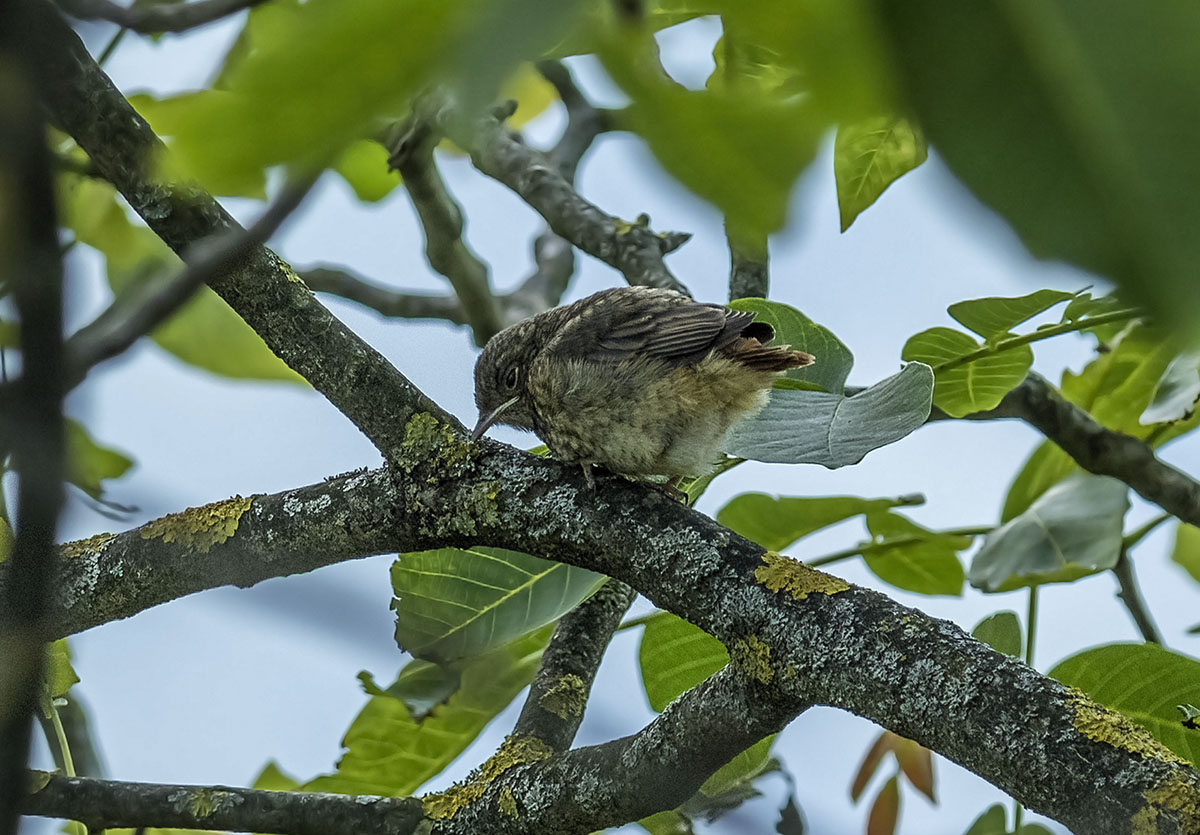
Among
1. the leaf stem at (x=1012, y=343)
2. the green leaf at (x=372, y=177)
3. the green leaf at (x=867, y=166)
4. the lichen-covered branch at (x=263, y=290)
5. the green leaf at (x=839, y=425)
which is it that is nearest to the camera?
the green leaf at (x=867, y=166)

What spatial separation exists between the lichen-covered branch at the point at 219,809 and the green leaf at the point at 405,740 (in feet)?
1.56

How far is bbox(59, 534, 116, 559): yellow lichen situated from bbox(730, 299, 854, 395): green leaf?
1074mm

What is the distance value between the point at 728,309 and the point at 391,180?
85 cm

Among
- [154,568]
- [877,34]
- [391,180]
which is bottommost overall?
[877,34]

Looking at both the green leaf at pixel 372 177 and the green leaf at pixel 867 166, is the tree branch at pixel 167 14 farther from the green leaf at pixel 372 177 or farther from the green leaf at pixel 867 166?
the green leaf at pixel 372 177

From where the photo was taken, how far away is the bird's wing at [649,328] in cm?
206

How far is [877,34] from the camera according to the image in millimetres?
271

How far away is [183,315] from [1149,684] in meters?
1.59

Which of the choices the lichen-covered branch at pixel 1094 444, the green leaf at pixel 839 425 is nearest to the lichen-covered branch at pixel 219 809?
the green leaf at pixel 839 425

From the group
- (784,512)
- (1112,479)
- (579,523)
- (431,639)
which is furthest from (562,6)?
(1112,479)

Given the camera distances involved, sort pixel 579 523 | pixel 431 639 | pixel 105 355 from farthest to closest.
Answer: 1. pixel 431 639
2. pixel 579 523
3. pixel 105 355

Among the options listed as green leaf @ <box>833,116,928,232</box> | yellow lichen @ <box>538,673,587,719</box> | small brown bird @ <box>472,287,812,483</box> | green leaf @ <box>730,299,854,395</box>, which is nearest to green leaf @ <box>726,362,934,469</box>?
green leaf @ <box>730,299,854,395</box>

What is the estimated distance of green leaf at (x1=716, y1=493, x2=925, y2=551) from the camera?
6.76ft

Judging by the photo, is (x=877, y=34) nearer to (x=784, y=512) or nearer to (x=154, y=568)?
(x=154, y=568)
